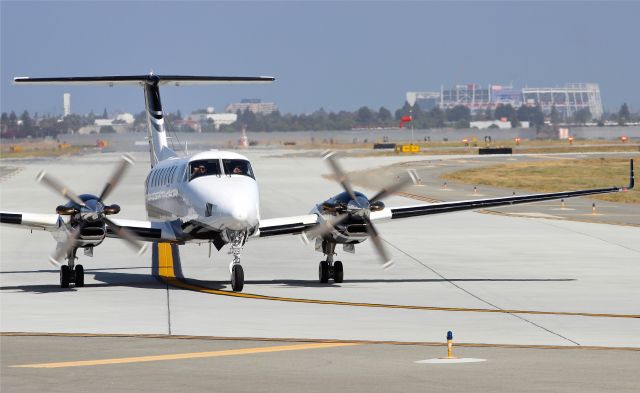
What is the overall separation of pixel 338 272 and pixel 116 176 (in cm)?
617

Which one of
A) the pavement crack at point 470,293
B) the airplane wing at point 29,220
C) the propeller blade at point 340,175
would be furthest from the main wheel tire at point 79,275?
the pavement crack at point 470,293

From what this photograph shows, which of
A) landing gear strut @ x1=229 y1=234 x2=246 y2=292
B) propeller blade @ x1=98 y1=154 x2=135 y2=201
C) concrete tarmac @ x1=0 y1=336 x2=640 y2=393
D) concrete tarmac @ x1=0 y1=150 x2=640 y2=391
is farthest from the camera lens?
propeller blade @ x1=98 y1=154 x2=135 y2=201

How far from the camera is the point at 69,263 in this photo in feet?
96.2

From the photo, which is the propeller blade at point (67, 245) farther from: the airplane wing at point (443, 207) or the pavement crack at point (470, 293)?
the pavement crack at point (470, 293)

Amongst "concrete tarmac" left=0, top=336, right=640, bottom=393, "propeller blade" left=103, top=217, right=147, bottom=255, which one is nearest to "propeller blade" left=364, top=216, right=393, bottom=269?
"propeller blade" left=103, top=217, right=147, bottom=255

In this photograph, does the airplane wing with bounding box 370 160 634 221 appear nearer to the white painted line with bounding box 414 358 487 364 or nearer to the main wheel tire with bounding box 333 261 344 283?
the main wheel tire with bounding box 333 261 344 283

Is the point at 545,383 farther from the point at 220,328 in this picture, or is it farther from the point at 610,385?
the point at 220,328

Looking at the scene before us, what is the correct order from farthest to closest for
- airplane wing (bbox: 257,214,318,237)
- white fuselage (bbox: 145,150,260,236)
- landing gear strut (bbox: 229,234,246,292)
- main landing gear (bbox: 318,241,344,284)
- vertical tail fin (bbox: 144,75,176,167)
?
vertical tail fin (bbox: 144,75,176,167) < main landing gear (bbox: 318,241,344,284) < airplane wing (bbox: 257,214,318,237) < landing gear strut (bbox: 229,234,246,292) < white fuselage (bbox: 145,150,260,236)

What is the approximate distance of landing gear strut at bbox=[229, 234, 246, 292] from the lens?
27781mm

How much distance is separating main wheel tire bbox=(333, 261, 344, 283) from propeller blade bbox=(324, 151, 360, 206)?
6.48ft

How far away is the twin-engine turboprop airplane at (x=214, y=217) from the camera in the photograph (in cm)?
2781

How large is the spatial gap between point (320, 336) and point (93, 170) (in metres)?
97.9

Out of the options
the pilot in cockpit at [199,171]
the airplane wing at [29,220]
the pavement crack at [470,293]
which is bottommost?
the pavement crack at [470,293]

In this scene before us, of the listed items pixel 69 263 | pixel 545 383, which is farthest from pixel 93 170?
pixel 545 383
